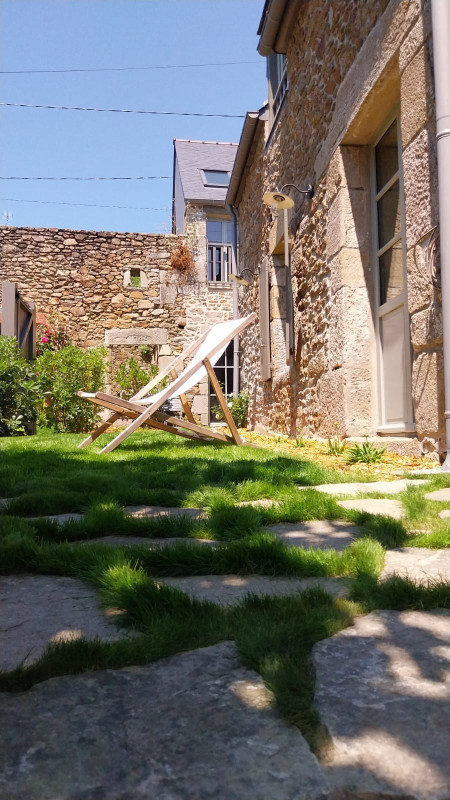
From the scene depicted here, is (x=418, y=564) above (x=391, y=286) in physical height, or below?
below

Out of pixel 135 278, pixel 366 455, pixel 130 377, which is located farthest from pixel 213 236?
pixel 366 455

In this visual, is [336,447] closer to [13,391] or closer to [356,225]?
[356,225]

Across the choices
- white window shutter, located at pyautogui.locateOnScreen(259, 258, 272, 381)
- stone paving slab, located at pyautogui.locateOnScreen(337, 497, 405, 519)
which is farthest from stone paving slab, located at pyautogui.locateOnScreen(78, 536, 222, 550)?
white window shutter, located at pyautogui.locateOnScreen(259, 258, 272, 381)

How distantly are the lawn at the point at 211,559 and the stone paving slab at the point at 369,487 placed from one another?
10cm

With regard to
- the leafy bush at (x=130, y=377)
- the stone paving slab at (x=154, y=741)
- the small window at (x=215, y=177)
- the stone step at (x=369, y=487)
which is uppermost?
the small window at (x=215, y=177)

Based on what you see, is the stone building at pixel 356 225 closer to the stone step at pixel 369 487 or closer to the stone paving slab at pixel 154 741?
the stone step at pixel 369 487

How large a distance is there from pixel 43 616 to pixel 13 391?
613 centimetres

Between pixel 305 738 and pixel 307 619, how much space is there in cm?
35

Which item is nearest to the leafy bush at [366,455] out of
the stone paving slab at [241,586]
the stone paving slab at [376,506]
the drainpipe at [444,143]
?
the drainpipe at [444,143]

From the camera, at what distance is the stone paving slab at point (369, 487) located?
8.83ft

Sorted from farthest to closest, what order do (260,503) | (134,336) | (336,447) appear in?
(134,336), (336,447), (260,503)

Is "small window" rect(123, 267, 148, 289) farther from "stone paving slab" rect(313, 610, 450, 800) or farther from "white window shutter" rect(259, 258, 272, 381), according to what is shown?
"stone paving slab" rect(313, 610, 450, 800)

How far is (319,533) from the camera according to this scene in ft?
6.52

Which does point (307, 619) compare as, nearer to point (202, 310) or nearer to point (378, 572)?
point (378, 572)
